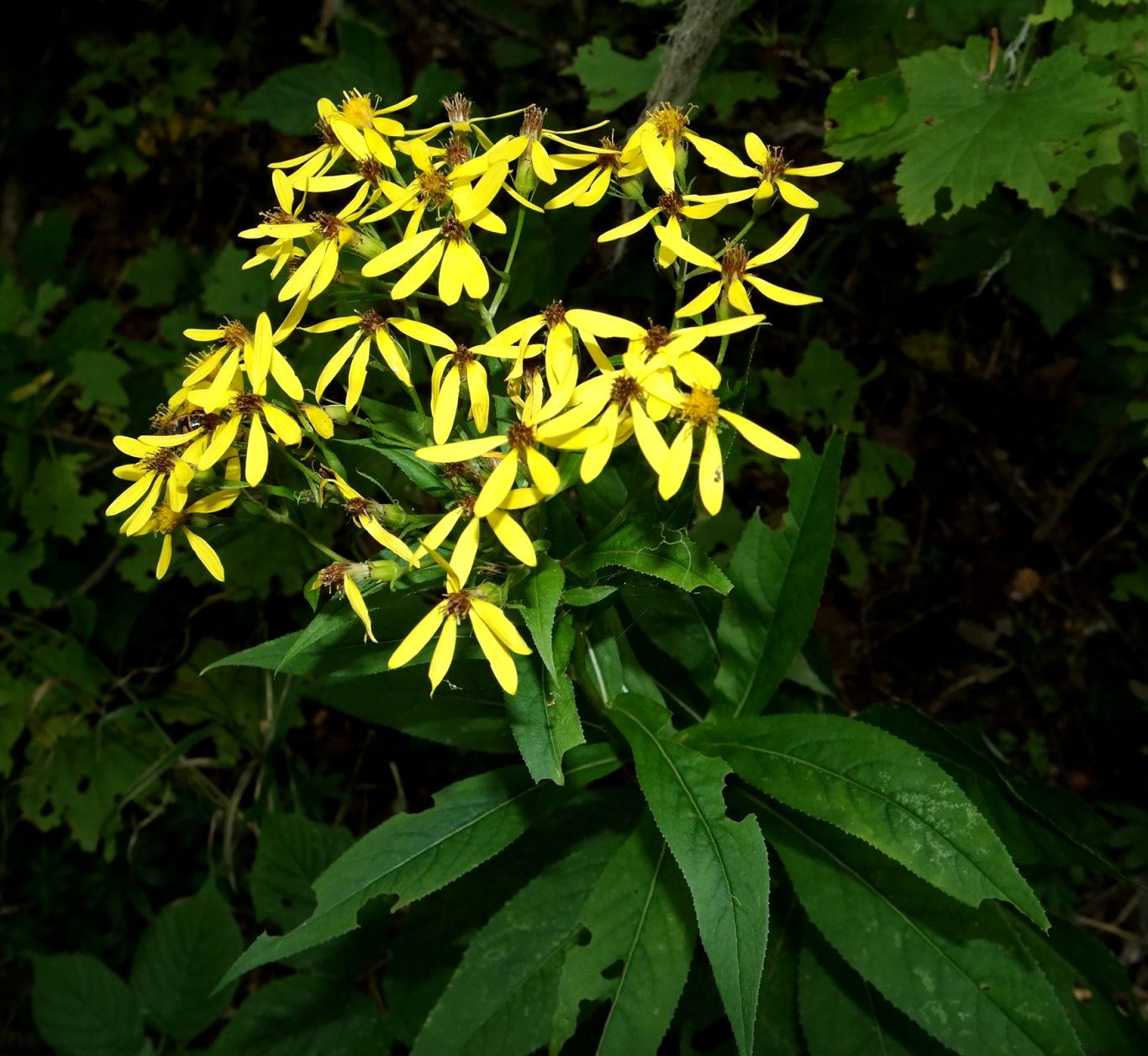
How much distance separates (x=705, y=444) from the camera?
167 cm

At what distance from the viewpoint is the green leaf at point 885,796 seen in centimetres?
191

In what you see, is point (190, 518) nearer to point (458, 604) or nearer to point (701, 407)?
point (458, 604)

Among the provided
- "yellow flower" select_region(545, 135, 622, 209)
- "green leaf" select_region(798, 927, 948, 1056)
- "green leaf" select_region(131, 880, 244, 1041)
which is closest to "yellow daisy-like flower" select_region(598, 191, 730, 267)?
"yellow flower" select_region(545, 135, 622, 209)

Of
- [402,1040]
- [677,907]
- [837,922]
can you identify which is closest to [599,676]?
[677,907]

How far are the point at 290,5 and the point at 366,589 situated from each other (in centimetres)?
480

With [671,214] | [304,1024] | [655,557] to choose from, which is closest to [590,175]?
[671,214]

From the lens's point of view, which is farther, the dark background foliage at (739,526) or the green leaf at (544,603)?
the dark background foliage at (739,526)

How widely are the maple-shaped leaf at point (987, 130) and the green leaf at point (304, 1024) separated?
282cm

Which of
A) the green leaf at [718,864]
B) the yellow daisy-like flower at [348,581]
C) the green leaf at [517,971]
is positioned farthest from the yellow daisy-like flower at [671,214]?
the green leaf at [517,971]

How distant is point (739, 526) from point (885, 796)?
1652 millimetres

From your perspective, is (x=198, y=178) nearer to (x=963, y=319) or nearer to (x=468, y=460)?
(x=963, y=319)

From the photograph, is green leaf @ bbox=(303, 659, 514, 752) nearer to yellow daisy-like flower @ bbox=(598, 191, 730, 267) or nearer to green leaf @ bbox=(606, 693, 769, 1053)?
green leaf @ bbox=(606, 693, 769, 1053)

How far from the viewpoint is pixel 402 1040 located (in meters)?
2.90

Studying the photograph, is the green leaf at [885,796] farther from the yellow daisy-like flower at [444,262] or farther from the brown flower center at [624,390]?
the yellow daisy-like flower at [444,262]
